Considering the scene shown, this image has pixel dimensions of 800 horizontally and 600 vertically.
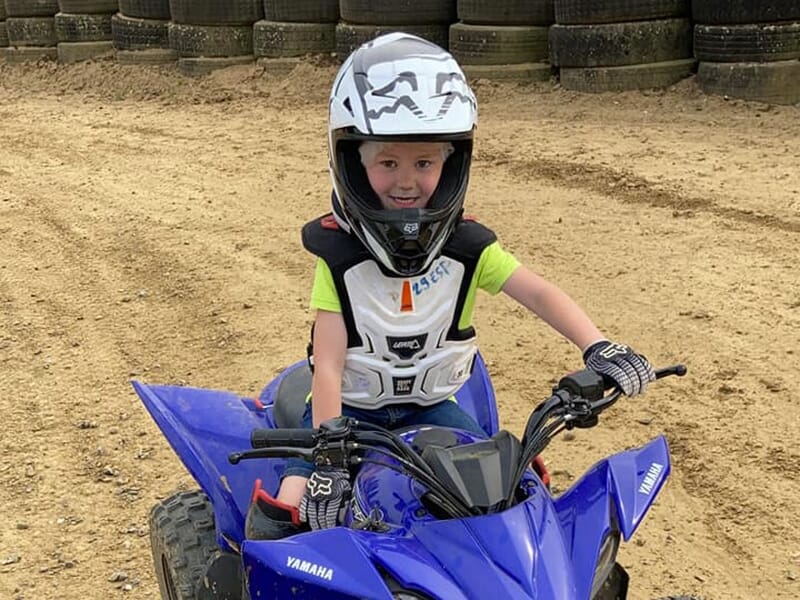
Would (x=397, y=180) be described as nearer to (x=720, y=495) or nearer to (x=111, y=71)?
(x=720, y=495)

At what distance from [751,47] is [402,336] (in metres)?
7.36

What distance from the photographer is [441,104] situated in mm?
2488

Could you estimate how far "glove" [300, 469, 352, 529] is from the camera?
2.33 meters

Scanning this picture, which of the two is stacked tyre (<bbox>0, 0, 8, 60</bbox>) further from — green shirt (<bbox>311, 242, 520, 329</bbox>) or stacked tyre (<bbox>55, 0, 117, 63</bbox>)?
green shirt (<bbox>311, 242, 520, 329</bbox>)

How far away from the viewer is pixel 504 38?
10.6 m

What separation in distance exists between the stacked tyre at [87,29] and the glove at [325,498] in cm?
1265

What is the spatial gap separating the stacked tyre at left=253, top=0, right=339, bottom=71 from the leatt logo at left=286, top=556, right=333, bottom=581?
10.5 meters

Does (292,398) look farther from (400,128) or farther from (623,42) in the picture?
(623,42)

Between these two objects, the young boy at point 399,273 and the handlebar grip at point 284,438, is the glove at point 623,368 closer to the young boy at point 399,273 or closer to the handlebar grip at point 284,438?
the young boy at point 399,273

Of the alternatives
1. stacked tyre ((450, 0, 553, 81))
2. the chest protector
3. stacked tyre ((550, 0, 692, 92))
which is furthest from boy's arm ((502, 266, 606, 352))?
stacked tyre ((450, 0, 553, 81))

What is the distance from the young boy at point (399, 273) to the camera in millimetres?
2490

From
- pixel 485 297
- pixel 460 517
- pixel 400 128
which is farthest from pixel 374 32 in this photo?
pixel 460 517

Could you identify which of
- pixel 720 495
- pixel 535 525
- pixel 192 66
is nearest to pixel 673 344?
pixel 720 495

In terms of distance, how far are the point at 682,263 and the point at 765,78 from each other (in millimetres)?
3708
